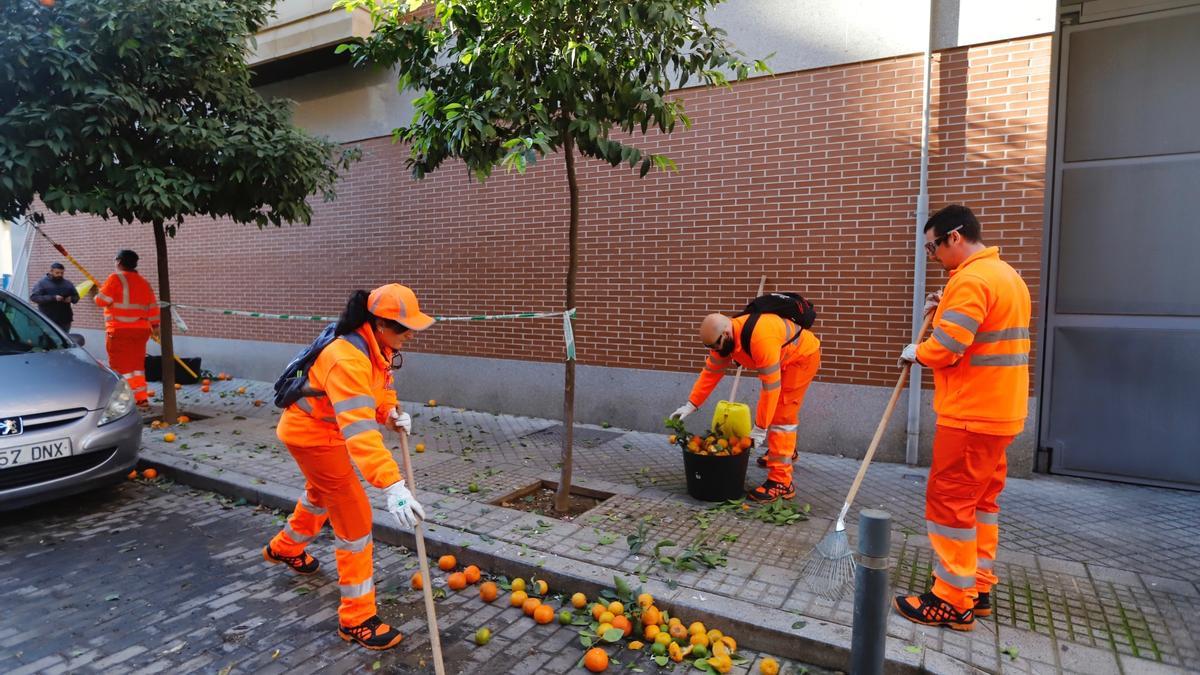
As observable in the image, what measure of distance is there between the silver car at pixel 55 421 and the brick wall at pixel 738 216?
4.15 m

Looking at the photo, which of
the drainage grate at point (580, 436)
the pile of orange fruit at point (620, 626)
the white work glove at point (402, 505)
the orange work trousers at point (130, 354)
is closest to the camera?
the white work glove at point (402, 505)

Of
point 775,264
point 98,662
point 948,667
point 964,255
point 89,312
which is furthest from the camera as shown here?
point 89,312

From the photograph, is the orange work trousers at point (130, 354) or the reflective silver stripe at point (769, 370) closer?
the reflective silver stripe at point (769, 370)

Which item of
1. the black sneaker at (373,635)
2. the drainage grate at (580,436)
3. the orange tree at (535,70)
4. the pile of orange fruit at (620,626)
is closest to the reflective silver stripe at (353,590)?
the black sneaker at (373,635)

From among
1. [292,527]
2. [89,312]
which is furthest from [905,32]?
[89,312]

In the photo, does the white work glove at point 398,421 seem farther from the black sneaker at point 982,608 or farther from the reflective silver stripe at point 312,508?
the black sneaker at point 982,608

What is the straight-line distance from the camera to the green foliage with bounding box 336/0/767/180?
4008 millimetres

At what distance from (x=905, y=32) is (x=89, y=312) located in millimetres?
15082

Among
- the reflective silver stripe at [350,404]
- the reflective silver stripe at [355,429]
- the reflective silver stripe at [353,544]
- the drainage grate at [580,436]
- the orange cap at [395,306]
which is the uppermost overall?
the orange cap at [395,306]

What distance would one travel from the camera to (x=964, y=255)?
3430 mm

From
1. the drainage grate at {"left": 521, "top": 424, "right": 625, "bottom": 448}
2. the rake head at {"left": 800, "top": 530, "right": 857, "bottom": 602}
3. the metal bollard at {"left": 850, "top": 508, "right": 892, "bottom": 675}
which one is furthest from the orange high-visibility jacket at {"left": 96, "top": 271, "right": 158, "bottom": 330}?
the metal bollard at {"left": 850, "top": 508, "right": 892, "bottom": 675}

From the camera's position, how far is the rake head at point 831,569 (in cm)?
362

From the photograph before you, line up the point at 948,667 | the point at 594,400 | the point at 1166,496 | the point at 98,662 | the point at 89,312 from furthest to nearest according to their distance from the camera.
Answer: the point at 89,312 → the point at 594,400 → the point at 1166,496 → the point at 98,662 → the point at 948,667

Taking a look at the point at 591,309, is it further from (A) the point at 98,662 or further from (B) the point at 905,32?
(A) the point at 98,662
